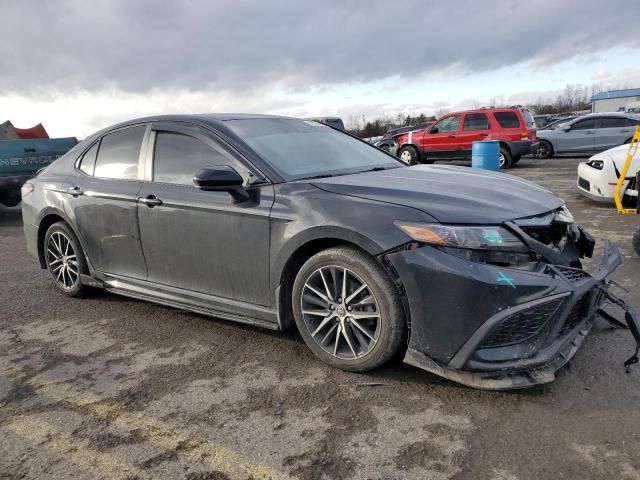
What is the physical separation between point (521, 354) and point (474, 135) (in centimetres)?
1380

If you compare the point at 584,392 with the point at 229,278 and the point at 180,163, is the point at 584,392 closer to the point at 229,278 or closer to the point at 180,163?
the point at 229,278

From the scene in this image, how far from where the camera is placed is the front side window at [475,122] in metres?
15.3

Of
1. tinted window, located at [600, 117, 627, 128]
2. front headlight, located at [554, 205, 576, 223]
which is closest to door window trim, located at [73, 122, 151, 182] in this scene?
front headlight, located at [554, 205, 576, 223]

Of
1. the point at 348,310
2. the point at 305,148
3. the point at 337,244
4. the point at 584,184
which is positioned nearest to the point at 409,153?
the point at 584,184

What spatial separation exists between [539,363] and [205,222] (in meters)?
2.16

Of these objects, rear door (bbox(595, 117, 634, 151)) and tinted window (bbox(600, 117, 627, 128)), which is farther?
tinted window (bbox(600, 117, 627, 128))

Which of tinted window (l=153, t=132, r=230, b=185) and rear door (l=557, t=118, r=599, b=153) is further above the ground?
tinted window (l=153, t=132, r=230, b=185)

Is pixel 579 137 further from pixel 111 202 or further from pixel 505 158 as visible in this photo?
pixel 111 202

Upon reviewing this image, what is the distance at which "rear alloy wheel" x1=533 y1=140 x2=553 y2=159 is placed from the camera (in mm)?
17828

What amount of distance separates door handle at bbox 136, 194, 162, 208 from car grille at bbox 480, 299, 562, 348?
2.38 m

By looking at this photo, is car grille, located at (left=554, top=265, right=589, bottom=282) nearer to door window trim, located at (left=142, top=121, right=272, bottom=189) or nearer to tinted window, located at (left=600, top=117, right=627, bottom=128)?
door window trim, located at (left=142, top=121, right=272, bottom=189)

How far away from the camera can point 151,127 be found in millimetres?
3951

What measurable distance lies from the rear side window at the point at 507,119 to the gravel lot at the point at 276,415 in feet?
41.3

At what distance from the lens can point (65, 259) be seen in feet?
15.3
